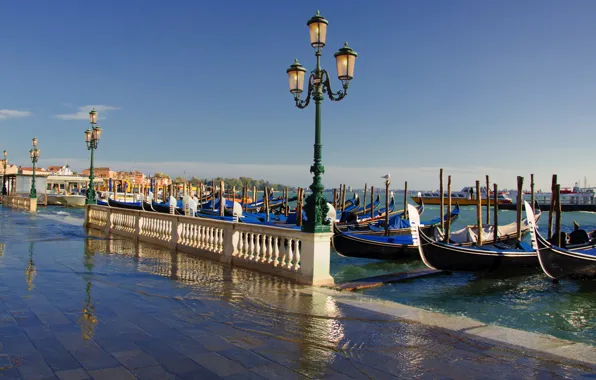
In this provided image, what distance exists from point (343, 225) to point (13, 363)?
21672 millimetres

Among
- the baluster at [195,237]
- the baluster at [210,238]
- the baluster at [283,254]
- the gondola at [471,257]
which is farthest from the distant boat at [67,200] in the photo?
the baluster at [283,254]

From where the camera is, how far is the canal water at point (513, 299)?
8.70 meters

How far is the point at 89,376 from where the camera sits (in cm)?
346

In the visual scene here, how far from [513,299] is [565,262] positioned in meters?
1.89

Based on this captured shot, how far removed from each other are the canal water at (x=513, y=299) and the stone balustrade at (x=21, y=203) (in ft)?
83.6

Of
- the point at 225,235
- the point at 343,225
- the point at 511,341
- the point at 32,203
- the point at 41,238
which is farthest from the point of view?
the point at 32,203

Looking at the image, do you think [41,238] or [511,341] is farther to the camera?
[41,238]

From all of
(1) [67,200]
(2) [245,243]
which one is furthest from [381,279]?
(1) [67,200]

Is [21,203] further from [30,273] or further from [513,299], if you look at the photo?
[513,299]

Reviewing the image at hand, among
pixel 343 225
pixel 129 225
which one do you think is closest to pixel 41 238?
pixel 129 225

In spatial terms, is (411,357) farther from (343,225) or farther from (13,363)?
(343,225)

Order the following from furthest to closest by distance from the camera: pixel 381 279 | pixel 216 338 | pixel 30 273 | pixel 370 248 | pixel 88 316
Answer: pixel 370 248 → pixel 381 279 → pixel 30 273 → pixel 88 316 → pixel 216 338

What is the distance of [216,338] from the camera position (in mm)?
4574

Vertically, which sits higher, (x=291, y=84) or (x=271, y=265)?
(x=291, y=84)
